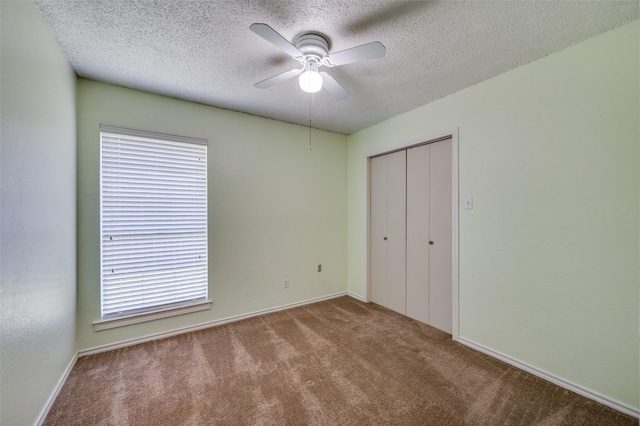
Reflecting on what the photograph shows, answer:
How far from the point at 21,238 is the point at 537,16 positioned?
3.15m

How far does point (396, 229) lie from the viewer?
3314 mm

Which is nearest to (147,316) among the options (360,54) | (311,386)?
(311,386)

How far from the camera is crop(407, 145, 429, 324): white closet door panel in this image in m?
2.93

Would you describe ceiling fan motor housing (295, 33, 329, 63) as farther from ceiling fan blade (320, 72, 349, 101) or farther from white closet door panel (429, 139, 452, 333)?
white closet door panel (429, 139, 452, 333)

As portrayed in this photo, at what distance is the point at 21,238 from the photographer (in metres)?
1.33

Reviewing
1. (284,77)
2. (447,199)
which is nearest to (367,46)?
(284,77)

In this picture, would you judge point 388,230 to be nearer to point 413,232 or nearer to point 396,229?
point 396,229

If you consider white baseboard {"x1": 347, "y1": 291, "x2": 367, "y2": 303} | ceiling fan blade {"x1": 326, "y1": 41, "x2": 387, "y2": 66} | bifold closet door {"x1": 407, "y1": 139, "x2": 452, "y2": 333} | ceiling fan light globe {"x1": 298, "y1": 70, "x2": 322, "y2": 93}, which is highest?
ceiling fan blade {"x1": 326, "y1": 41, "x2": 387, "y2": 66}

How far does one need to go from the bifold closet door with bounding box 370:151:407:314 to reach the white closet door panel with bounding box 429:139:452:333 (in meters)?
0.39

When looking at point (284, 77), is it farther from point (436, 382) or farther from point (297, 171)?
point (436, 382)

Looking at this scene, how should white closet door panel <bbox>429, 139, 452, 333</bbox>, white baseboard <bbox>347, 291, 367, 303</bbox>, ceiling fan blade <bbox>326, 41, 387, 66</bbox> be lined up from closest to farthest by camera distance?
ceiling fan blade <bbox>326, 41, 387, 66</bbox> → white closet door panel <bbox>429, 139, 452, 333</bbox> → white baseboard <bbox>347, 291, 367, 303</bbox>

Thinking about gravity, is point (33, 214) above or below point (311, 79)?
below

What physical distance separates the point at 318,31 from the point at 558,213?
7.06 ft

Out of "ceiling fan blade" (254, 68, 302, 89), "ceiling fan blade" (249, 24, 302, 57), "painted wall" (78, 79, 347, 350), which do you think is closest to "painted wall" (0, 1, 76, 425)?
"painted wall" (78, 79, 347, 350)
